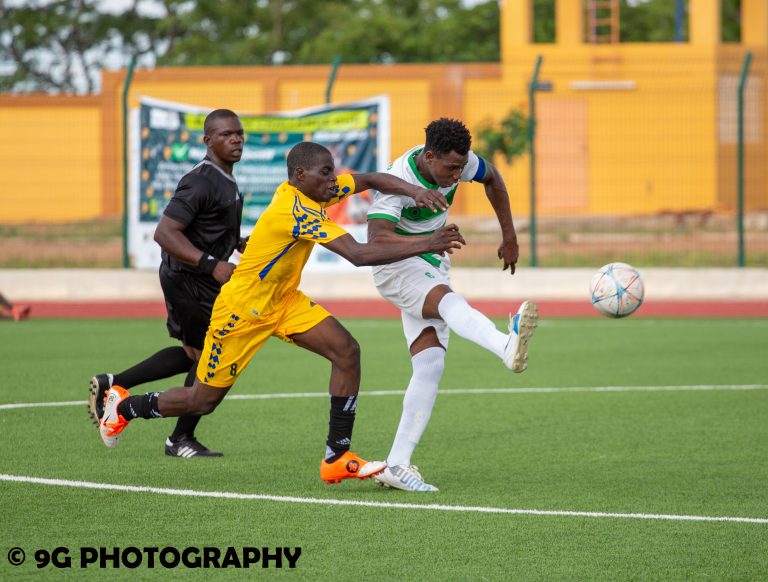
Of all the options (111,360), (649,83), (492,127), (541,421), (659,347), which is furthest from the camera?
(649,83)

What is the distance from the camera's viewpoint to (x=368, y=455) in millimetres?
7961

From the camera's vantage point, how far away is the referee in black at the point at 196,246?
7.66m

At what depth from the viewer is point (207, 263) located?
718cm

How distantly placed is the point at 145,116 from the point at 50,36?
3789 cm

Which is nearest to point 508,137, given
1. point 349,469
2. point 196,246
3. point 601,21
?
point 601,21

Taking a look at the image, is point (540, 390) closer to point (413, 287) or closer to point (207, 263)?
point (413, 287)

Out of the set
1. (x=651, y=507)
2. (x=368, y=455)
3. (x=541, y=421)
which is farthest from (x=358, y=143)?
(x=651, y=507)

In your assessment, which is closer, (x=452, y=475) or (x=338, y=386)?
(x=338, y=386)

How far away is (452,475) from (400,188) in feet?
5.46

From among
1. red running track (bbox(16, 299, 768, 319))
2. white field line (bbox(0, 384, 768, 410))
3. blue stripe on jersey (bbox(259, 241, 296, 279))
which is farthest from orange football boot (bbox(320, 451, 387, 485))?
red running track (bbox(16, 299, 768, 319))

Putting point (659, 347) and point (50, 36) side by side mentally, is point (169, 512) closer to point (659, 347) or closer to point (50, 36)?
point (659, 347)

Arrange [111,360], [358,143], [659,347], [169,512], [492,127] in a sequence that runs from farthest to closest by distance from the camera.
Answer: [492,127] < [358,143] < [659,347] < [111,360] < [169,512]

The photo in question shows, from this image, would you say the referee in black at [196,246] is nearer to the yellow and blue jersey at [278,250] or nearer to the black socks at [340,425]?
the yellow and blue jersey at [278,250]

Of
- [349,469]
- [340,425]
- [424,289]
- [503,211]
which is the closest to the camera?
[349,469]
